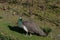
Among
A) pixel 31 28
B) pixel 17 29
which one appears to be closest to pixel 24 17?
pixel 17 29

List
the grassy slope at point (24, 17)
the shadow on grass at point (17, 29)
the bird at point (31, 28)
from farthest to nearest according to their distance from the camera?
the shadow on grass at point (17, 29), the bird at point (31, 28), the grassy slope at point (24, 17)

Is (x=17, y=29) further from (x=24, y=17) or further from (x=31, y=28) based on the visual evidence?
(x=24, y=17)

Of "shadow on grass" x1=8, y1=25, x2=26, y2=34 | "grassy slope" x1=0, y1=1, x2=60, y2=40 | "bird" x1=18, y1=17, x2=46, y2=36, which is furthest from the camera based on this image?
"shadow on grass" x1=8, y1=25, x2=26, y2=34

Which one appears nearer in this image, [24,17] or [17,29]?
[17,29]

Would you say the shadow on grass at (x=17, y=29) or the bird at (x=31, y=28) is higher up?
the bird at (x=31, y=28)

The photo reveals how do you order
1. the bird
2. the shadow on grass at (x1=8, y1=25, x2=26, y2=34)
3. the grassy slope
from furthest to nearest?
the shadow on grass at (x1=8, y1=25, x2=26, y2=34) < the bird < the grassy slope

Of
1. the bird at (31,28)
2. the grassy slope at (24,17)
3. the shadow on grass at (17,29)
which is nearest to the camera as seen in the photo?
the grassy slope at (24,17)

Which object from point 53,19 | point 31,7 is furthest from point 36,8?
point 53,19

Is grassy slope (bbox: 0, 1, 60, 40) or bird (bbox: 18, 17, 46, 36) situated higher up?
bird (bbox: 18, 17, 46, 36)

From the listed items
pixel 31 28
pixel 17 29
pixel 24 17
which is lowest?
pixel 24 17

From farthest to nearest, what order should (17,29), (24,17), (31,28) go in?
(24,17) < (17,29) < (31,28)

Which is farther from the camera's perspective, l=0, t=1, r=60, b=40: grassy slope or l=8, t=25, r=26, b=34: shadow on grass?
l=8, t=25, r=26, b=34: shadow on grass

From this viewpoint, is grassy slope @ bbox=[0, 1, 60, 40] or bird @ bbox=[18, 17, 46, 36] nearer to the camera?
grassy slope @ bbox=[0, 1, 60, 40]

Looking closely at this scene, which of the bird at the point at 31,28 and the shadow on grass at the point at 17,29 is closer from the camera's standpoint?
the bird at the point at 31,28
